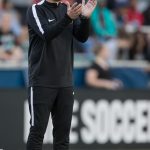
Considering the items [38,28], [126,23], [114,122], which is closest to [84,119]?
[114,122]

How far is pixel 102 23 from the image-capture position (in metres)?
11.9

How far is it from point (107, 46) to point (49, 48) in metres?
4.79

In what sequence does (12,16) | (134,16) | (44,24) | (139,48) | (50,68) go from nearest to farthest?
(44,24)
(50,68)
(12,16)
(139,48)
(134,16)

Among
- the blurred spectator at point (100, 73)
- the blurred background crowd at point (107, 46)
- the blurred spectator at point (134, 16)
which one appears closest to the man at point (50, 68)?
the blurred background crowd at point (107, 46)

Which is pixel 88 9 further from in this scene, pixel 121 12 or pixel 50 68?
pixel 121 12

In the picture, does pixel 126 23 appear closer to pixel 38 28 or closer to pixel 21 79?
pixel 21 79

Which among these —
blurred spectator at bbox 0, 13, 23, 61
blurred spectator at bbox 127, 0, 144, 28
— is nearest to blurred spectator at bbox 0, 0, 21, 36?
blurred spectator at bbox 0, 13, 23, 61

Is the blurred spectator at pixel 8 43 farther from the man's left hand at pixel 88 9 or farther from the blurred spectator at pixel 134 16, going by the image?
the man's left hand at pixel 88 9

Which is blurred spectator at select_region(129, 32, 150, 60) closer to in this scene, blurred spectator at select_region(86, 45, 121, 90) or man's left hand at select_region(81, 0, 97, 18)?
blurred spectator at select_region(86, 45, 121, 90)

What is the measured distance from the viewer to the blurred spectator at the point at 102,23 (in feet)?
38.6

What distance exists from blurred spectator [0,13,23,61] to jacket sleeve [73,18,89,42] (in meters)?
3.92

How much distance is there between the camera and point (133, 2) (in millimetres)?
13156

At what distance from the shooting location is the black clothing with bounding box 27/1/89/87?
6.28 meters

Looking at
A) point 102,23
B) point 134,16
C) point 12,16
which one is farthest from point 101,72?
point 134,16
